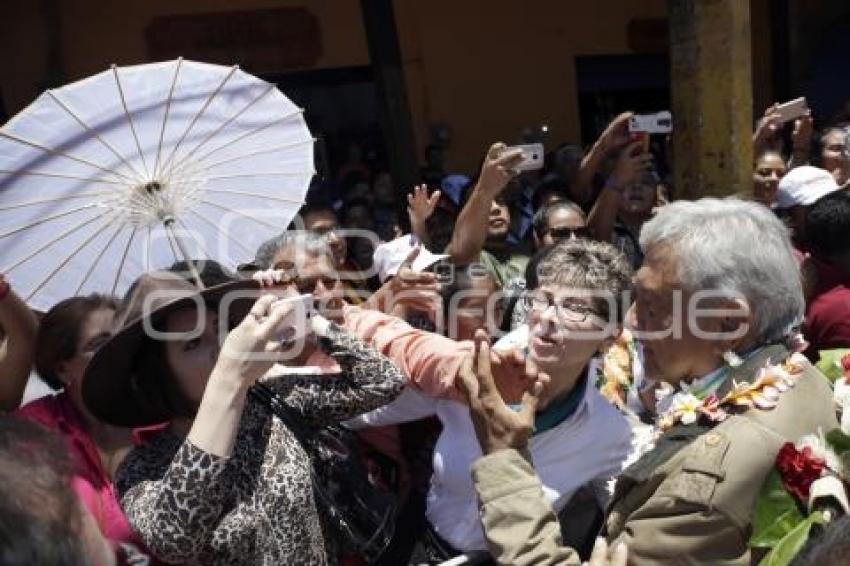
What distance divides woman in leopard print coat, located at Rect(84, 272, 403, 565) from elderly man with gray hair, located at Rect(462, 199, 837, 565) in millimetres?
386

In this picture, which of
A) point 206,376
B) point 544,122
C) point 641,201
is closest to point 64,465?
point 206,376

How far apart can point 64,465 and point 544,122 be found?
9357 mm

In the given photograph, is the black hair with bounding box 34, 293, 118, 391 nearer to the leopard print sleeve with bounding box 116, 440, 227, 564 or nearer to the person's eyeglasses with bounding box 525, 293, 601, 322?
the leopard print sleeve with bounding box 116, 440, 227, 564

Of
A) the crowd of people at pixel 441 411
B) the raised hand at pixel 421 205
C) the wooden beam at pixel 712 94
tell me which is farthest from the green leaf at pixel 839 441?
the raised hand at pixel 421 205

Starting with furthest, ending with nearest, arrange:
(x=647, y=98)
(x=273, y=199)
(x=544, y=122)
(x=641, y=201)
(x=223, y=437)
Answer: (x=647, y=98) < (x=544, y=122) < (x=641, y=201) < (x=273, y=199) < (x=223, y=437)

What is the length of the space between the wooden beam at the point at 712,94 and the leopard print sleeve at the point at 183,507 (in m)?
2.70

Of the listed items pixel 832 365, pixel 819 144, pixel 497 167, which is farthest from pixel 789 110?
pixel 832 365

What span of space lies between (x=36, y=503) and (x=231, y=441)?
0.92 meters

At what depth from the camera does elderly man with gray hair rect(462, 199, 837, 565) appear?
6.56 feet

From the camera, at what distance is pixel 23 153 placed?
2881 millimetres

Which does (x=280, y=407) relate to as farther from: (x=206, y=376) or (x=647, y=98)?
(x=647, y=98)

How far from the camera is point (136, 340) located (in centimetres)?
229

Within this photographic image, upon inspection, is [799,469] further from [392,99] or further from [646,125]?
[392,99]

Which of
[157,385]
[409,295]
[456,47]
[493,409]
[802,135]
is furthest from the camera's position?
[456,47]
